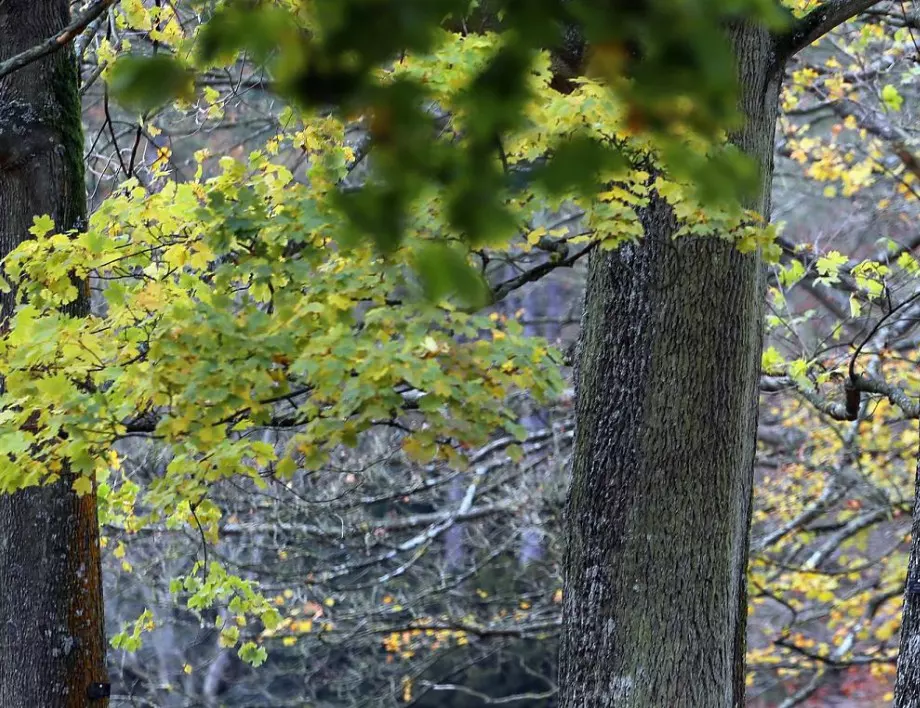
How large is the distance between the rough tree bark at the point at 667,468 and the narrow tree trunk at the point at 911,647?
2.41 feet

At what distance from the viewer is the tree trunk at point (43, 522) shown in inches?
190

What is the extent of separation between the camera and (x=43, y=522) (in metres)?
4.84

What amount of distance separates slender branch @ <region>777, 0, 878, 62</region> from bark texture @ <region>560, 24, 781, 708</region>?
107 millimetres

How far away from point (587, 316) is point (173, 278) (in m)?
1.71

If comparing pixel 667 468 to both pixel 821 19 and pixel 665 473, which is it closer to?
pixel 665 473

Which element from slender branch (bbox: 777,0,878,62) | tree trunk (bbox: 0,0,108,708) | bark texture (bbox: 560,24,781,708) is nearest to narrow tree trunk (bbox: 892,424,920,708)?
bark texture (bbox: 560,24,781,708)

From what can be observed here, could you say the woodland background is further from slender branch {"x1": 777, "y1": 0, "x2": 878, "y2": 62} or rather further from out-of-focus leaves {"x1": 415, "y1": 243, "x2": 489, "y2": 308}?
out-of-focus leaves {"x1": 415, "y1": 243, "x2": 489, "y2": 308}

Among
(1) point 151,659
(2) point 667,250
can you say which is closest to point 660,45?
(2) point 667,250

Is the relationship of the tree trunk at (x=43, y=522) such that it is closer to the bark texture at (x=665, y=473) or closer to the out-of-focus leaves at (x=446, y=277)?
the bark texture at (x=665, y=473)

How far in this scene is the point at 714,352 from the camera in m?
4.42

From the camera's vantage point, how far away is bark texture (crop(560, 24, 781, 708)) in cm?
435

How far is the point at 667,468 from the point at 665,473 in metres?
0.02

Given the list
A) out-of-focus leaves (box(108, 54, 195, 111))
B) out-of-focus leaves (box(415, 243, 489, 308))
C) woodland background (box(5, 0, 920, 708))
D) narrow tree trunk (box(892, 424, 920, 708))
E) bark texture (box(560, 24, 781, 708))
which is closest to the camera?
out-of-focus leaves (box(415, 243, 489, 308))

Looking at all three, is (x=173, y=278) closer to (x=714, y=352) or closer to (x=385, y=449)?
(x=714, y=352)
